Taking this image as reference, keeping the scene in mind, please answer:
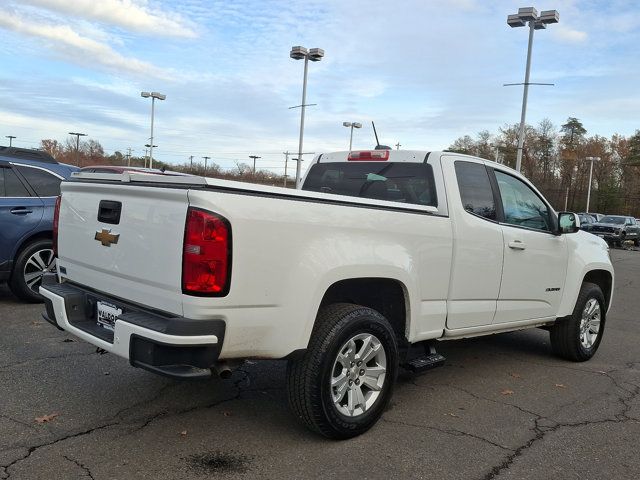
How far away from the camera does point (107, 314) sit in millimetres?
3494

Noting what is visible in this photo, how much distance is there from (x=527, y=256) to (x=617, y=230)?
31.5m

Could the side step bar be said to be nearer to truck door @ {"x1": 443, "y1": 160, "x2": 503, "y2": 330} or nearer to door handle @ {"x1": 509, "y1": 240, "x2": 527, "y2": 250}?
truck door @ {"x1": 443, "y1": 160, "x2": 503, "y2": 330}

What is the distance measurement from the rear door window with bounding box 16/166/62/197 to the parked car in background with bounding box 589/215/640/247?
102ft

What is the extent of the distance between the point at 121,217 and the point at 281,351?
3.99 feet

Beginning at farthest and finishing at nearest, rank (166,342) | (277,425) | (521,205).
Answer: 1. (521,205)
2. (277,425)
3. (166,342)

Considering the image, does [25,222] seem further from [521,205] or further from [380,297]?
[521,205]

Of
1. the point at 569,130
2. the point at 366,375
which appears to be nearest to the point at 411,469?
the point at 366,375

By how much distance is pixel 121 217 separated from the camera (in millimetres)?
3371

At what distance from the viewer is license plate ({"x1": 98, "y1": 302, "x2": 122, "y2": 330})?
3.42m

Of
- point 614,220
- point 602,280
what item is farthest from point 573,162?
point 602,280

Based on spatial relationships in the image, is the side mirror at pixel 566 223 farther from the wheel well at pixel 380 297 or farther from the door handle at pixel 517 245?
the wheel well at pixel 380 297

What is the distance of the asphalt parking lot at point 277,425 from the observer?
10.8ft

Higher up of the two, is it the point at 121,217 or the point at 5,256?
the point at 121,217

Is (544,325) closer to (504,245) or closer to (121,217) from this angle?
(504,245)
